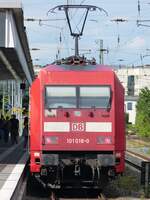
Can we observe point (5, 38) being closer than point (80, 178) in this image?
No

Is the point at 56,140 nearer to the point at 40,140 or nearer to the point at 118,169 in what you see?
the point at 40,140

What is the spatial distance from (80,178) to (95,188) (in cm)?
83

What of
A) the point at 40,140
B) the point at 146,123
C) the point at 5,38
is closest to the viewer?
the point at 40,140

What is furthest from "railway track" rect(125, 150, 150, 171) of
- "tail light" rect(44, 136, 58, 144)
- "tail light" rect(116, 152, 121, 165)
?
"tail light" rect(44, 136, 58, 144)

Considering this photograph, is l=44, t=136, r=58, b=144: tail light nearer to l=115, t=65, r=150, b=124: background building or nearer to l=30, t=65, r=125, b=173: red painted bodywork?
l=30, t=65, r=125, b=173: red painted bodywork

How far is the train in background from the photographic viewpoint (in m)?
15.7

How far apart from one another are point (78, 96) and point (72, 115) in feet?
1.71

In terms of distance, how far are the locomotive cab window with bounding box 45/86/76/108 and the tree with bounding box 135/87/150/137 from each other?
43733mm

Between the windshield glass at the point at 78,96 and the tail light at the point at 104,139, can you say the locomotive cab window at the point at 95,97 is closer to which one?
the windshield glass at the point at 78,96

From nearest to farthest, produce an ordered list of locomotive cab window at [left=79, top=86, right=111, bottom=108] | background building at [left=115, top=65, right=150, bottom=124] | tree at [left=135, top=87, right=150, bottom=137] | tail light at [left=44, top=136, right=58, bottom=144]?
tail light at [left=44, top=136, right=58, bottom=144] < locomotive cab window at [left=79, top=86, right=111, bottom=108] < tree at [left=135, top=87, right=150, bottom=137] < background building at [left=115, top=65, right=150, bottom=124]

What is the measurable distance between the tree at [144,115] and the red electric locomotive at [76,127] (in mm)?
43605

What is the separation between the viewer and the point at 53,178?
16078 millimetres

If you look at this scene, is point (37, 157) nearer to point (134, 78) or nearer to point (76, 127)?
point (76, 127)

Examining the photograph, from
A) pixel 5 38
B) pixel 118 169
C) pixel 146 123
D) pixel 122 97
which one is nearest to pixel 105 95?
pixel 122 97
